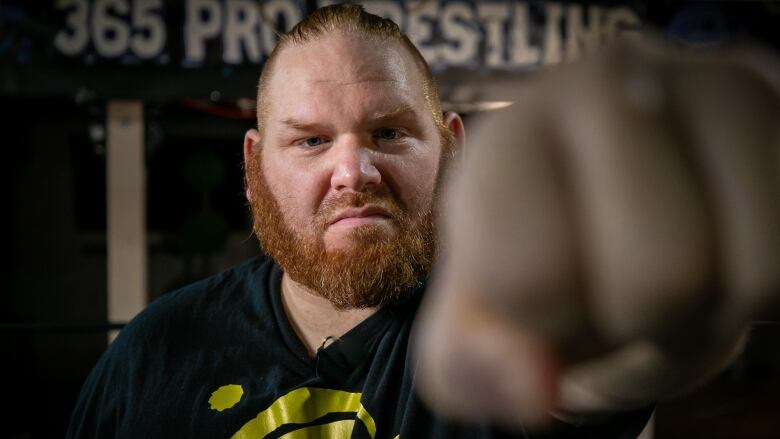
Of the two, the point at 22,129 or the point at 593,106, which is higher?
the point at 593,106

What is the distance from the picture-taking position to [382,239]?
3.12 feet

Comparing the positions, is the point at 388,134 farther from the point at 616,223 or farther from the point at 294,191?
the point at 616,223

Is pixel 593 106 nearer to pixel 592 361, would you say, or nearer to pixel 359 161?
pixel 592 361

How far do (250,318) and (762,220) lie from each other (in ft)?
2.71

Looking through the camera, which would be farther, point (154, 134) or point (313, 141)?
point (154, 134)

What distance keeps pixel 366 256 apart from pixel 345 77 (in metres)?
0.25

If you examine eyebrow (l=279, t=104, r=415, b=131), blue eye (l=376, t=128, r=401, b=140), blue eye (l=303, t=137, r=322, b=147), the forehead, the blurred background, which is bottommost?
the blurred background

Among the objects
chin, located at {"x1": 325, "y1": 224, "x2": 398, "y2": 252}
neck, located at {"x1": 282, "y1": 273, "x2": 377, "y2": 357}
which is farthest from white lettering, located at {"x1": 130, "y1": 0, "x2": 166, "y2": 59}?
chin, located at {"x1": 325, "y1": 224, "x2": 398, "y2": 252}

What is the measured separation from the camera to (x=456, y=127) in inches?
44.8

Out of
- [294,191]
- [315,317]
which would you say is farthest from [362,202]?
[315,317]

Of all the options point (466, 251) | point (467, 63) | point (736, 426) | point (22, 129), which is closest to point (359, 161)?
point (466, 251)

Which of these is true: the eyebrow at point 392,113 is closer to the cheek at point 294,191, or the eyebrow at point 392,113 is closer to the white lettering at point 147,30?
the cheek at point 294,191

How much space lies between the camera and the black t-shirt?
907 mm

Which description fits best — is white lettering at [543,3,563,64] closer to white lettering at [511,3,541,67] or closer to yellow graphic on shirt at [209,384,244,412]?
white lettering at [511,3,541,67]
